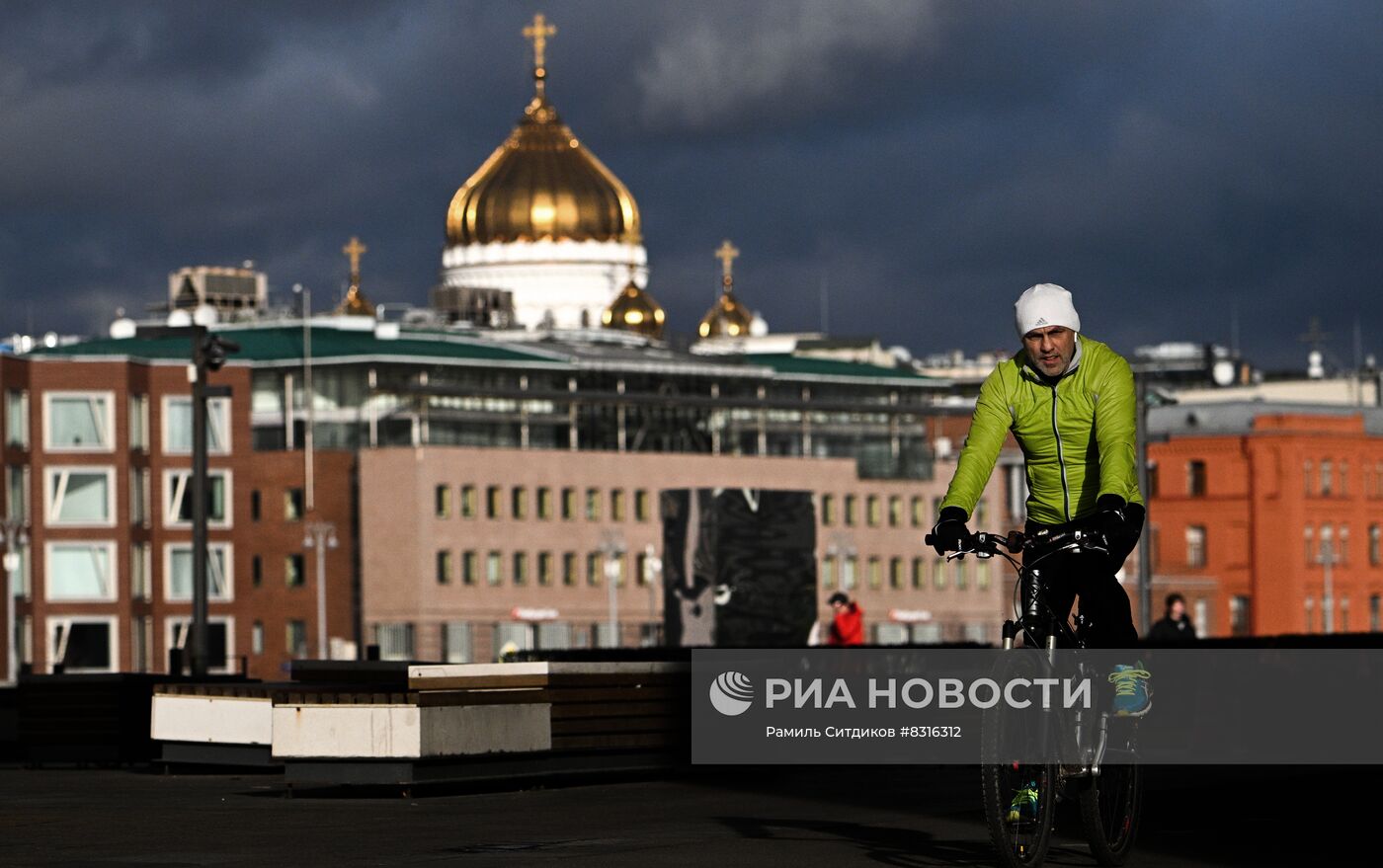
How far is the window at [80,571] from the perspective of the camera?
118m

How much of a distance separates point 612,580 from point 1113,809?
365 feet

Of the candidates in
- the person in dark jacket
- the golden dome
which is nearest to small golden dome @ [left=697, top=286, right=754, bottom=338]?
the golden dome

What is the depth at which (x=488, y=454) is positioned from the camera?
128625mm

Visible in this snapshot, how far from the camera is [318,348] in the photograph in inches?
5167

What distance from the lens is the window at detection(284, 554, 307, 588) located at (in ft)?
410

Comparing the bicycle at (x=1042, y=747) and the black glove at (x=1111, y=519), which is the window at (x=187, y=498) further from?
the black glove at (x=1111, y=519)

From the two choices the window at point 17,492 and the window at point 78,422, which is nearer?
the window at point 17,492

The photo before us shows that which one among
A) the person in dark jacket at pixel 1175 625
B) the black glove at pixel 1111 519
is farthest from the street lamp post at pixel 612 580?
the black glove at pixel 1111 519

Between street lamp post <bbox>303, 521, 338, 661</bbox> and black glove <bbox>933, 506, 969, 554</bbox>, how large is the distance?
349 feet

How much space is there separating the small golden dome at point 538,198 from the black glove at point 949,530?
473 ft

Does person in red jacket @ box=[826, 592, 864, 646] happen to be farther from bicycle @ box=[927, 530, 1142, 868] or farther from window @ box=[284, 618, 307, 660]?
window @ box=[284, 618, 307, 660]

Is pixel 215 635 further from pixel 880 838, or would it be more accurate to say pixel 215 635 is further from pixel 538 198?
pixel 880 838

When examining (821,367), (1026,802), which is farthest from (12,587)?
(1026,802)

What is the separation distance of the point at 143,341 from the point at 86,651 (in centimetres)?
2093
